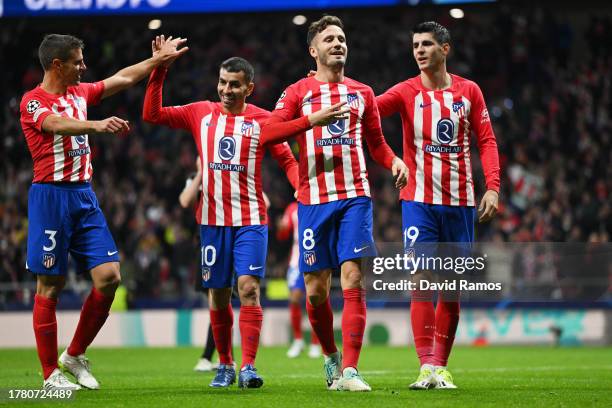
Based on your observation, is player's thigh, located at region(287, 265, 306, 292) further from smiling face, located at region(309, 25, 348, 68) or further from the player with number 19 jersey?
smiling face, located at region(309, 25, 348, 68)

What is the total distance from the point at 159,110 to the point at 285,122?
117 centimetres

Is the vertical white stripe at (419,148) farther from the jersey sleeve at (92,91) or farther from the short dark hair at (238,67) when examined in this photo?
the jersey sleeve at (92,91)

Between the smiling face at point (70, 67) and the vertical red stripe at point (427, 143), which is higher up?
the smiling face at point (70, 67)

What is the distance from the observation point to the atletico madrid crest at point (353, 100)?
709cm

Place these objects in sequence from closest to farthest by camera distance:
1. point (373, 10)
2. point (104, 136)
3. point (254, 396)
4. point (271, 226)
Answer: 1. point (254, 396)
2. point (373, 10)
3. point (271, 226)
4. point (104, 136)

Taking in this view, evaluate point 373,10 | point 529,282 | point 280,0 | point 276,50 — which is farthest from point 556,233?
point 276,50

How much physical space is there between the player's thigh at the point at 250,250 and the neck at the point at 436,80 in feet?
5.18

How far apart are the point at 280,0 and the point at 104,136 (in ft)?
23.5

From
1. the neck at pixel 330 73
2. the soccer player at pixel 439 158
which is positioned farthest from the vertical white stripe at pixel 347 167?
the soccer player at pixel 439 158

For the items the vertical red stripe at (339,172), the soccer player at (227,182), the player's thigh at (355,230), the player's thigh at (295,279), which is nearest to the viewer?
the player's thigh at (355,230)

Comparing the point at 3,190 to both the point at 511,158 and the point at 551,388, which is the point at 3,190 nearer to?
the point at 511,158

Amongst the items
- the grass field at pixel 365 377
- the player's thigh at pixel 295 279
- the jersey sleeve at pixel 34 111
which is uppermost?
the jersey sleeve at pixel 34 111

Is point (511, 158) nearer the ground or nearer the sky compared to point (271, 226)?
nearer the sky

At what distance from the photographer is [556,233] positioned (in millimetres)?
17594
